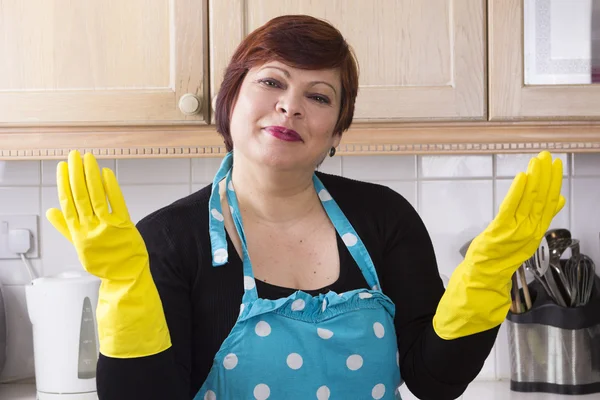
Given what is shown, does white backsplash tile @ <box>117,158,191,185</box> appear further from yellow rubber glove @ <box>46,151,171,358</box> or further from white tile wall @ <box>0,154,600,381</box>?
yellow rubber glove @ <box>46,151,171,358</box>

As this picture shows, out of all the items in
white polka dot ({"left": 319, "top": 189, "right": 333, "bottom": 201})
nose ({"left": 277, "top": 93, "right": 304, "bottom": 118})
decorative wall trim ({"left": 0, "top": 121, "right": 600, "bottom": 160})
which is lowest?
white polka dot ({"left": 319, "top": 189, "right": 333, "bottom": 201})

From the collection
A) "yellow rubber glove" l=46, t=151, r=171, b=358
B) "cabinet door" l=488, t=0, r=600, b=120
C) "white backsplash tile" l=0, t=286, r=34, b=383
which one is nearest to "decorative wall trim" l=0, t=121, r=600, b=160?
"cabinet door" l=488, t=0, r=600, b=120

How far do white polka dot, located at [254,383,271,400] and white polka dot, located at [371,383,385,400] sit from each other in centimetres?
15

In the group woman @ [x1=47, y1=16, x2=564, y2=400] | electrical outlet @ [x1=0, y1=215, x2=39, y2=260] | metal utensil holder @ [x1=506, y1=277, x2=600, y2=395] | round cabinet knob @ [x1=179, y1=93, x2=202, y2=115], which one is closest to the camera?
woman @ [x1=47, y1=16, x2=564, y2=400]

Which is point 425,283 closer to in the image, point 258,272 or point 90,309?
point 258,272

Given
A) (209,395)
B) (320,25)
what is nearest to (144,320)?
(209,395)

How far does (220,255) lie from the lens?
3.44ft

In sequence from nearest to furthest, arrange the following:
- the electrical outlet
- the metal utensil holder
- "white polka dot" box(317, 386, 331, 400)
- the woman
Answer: the woman
"white polka dot" box(317, 386, 331, 400)
the metal utensil holder
the electrical outlet

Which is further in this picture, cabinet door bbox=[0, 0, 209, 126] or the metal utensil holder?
the metal utensil holder

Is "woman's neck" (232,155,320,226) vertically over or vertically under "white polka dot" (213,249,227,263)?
over

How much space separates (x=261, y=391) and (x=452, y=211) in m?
0.94

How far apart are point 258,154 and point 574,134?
0.74 meters

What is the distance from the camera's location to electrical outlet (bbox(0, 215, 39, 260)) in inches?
71.7

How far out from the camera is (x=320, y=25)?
109 cm
